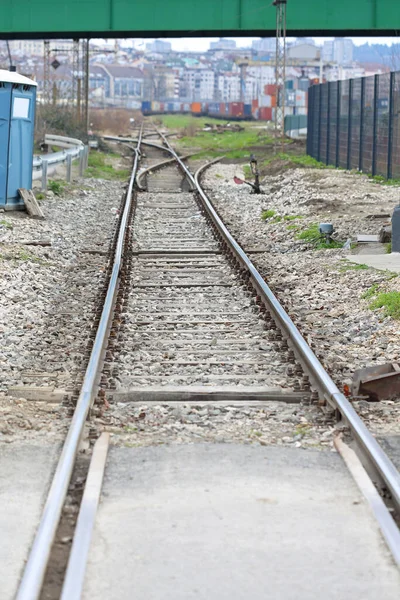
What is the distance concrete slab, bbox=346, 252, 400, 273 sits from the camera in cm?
1351

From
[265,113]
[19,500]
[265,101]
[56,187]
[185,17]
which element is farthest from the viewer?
[265,101]

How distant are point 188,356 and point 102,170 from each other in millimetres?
26895

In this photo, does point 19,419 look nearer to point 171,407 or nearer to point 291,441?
point 171,407

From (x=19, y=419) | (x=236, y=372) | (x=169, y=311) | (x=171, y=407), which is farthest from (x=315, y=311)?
(x=19, y=419)

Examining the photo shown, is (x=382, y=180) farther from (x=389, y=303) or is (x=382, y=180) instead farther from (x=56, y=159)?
(x=389, y=303)

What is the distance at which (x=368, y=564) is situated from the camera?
460 cm

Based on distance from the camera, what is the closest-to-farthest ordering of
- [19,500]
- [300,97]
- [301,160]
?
1. [19,500]
2. [301,160]
3. [300,97]

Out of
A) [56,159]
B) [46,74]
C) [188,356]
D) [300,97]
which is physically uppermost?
[300,97]

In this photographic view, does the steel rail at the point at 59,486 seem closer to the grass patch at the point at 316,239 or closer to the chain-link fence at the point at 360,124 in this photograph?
the grass patch at the point at 316,239

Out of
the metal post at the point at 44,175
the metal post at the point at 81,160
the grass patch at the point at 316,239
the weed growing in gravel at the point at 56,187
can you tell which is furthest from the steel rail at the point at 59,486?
the metal post at the point at 81,160

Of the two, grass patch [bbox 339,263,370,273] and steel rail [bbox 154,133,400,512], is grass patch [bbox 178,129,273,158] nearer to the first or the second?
grass patch [bbox 339,263,370,273]

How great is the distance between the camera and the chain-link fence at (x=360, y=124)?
2812 centimetres

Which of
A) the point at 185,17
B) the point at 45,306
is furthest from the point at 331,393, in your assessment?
the point at 185,17

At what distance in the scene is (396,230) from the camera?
14727 mm
